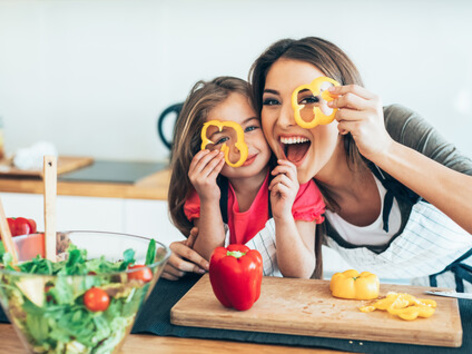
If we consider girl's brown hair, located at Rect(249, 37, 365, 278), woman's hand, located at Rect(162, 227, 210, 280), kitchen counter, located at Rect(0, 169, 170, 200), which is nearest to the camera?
woman's hand, located at Rect(162, 227, 210, 280)

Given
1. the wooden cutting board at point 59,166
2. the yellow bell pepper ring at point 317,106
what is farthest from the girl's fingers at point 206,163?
the wooden cutting board at point 59,166

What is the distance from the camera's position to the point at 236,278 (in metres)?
1.05

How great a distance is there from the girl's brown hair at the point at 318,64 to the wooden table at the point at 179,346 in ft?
2.20

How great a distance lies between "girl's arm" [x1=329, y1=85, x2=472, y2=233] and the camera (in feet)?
4.03

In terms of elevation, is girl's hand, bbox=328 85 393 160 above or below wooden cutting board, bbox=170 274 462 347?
above

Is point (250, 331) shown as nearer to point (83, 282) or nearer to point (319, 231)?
point (83, 282)

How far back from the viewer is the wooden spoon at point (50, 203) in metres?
0.90

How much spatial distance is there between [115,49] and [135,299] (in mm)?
2258

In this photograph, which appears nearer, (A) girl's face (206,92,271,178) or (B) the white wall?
(A) girl's face (206,92,271,178)

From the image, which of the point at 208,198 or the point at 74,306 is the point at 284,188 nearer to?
the point at 208,198

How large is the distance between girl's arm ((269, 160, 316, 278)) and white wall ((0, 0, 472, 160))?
1.48 metres

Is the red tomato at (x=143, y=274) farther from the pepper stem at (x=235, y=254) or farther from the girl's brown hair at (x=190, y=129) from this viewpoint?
the girl's brown hair at (x=190, y=129)

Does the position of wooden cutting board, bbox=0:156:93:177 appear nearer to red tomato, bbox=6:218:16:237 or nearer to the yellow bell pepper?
red tomato, bbox=6:218:16:237

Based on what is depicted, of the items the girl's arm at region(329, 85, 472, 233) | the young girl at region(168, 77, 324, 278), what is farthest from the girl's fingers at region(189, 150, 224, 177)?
the girl's arm at region(329, 85, 472, 233)
